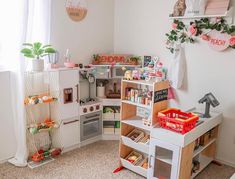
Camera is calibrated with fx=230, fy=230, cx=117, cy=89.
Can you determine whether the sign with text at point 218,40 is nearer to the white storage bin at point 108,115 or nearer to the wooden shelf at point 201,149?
the wooden shelf at point 201,149

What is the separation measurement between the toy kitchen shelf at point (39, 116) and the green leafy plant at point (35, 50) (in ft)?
0.93

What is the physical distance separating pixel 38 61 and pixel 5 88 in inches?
21.0

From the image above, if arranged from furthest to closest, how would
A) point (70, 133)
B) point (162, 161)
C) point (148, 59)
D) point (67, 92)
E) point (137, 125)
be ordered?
point (148, 59) → point (70, 133) → point (67, 92) → point (137, 125) → point (162, 161)

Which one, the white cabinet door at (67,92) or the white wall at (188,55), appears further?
the white cabinet door at (67,92)

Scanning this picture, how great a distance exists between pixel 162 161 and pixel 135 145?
1.30 feet

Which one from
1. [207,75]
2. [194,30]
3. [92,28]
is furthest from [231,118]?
[92,28]

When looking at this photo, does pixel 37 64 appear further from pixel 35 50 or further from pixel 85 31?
pixel 85 31

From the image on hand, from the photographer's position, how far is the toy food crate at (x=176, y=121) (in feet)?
7.31

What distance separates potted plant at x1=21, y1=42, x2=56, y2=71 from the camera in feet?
8.96

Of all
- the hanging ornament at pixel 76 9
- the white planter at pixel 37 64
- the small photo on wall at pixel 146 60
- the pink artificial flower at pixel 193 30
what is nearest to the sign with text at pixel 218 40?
the pink artificial flower at pixel 193 30

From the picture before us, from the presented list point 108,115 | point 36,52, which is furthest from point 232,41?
point 36,52

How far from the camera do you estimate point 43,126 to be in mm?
2947

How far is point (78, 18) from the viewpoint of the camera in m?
3.44

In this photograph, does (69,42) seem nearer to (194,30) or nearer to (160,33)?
→ (160,33)
